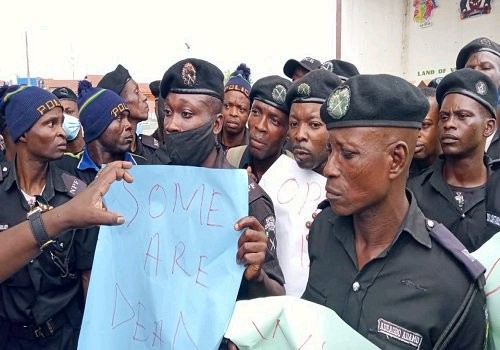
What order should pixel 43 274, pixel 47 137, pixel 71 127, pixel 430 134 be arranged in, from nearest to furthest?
pixel 43 274
pixel 47 137
pixel 430 134
pixel 71 127

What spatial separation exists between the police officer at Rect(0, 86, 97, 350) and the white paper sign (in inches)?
43.0

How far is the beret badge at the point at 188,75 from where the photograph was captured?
2.49 metres

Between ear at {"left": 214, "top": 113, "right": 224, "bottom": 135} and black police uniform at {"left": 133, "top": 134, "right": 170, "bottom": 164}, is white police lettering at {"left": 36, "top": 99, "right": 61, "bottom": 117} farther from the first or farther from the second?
ear at {"left": 214, "top": 113, "right": 224, "bottom": 135}

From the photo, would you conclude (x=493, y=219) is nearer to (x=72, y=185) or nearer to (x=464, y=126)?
(x=464, y=126)

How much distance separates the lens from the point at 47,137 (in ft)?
10.7

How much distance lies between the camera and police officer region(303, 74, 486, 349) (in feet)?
5.14

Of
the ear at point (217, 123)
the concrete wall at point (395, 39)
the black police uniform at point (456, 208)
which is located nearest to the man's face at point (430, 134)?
the black police uniform at point (456, 208)

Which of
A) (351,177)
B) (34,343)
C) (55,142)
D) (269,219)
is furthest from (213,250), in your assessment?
(55,142)

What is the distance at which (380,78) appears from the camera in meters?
1.68

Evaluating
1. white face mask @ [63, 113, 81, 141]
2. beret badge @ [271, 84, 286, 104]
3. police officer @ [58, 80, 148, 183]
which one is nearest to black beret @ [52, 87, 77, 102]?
white face mask @ [63, 113, 81, 141]

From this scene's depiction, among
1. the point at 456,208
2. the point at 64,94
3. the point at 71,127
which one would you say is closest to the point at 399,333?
the point at 456,208

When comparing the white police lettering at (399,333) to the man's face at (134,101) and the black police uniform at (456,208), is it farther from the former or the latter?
the man's face at (134,101)

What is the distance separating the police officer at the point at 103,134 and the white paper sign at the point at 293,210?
1.87 meters

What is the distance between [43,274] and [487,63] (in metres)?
3.58
